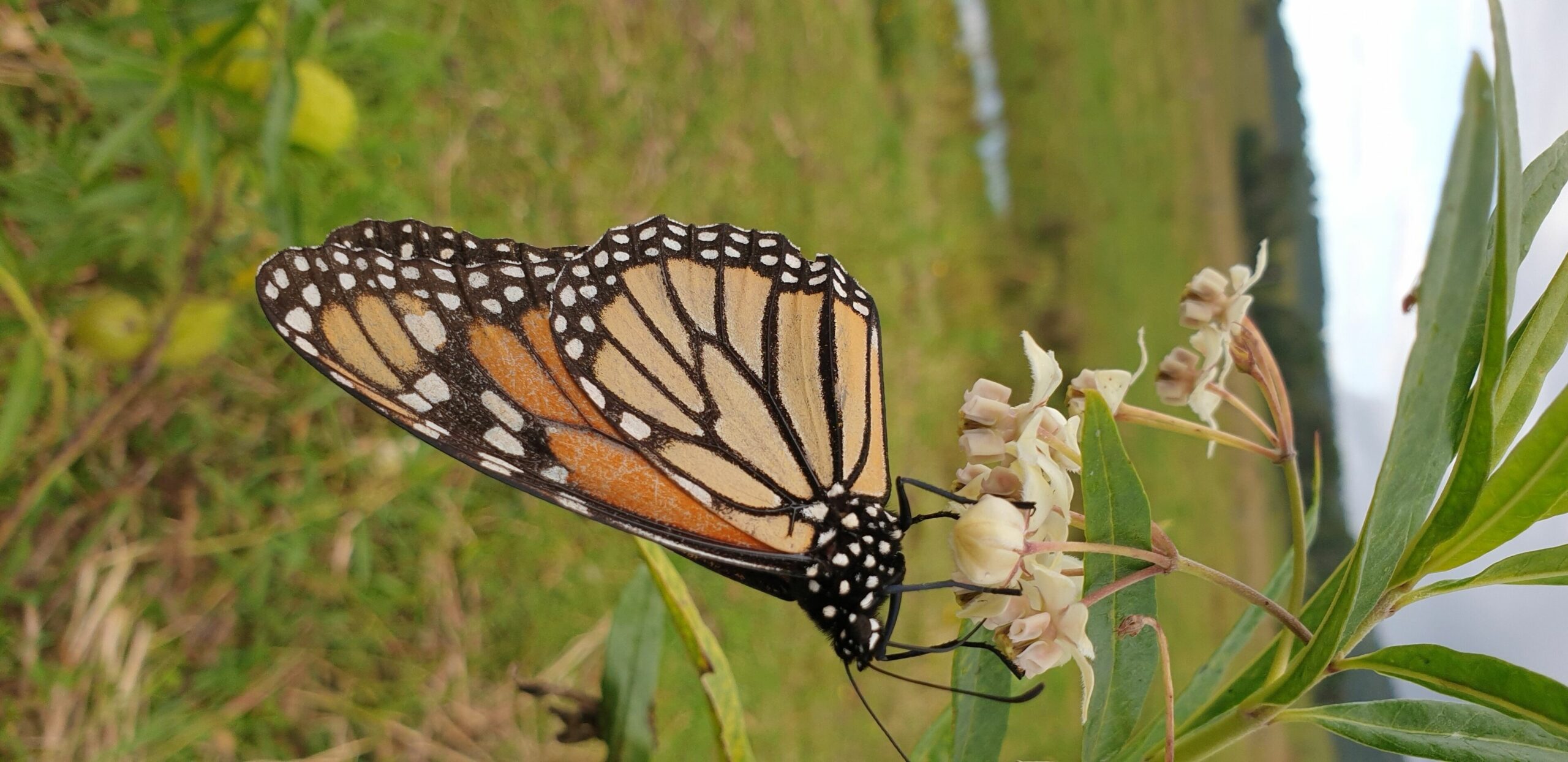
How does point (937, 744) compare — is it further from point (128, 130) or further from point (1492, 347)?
point (128, 130)

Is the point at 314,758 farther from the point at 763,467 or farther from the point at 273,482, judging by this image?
the point at 763,467

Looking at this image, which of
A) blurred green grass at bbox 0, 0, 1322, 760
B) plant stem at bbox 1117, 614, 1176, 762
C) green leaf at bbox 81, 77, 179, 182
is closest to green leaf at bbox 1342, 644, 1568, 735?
plant stem at bbox 1117, 614, 1176, 762

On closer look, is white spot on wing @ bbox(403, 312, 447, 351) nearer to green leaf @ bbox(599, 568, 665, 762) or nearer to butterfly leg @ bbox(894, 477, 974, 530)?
green leaf @ bbox(599, 568, 665, 762)

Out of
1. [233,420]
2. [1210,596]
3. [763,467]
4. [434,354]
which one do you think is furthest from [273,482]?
[1210,596]

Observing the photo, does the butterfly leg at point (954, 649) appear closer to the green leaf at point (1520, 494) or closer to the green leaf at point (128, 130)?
the green leaf at point (1520, 494)

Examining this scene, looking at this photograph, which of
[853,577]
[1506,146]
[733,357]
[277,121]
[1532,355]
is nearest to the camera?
[1506,146]

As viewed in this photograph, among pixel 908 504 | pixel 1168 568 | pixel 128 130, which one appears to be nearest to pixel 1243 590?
pixel 1168 568

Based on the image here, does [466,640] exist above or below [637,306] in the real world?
below
